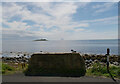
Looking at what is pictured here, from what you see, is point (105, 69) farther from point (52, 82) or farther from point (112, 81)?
point (52, 82)

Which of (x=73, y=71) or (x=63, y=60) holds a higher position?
(x=63, y=60)

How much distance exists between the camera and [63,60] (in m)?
9.65

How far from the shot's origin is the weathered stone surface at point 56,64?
9391 millimetres

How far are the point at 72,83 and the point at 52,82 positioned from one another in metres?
1.04

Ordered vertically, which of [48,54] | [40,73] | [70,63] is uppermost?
[48,54]

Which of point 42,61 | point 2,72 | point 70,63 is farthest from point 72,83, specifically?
point 2,72

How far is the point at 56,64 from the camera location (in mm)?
9602

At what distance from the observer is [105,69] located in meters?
9.51

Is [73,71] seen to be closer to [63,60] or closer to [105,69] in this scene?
[63,60]

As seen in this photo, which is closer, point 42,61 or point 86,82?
point 86,82

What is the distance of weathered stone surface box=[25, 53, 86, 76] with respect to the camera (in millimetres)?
9391

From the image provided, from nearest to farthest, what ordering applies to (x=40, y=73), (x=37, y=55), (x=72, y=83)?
(x=72, y=83)
(x=40, y=73)
(x=37, y=55)

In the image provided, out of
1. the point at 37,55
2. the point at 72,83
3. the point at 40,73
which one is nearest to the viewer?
the point at 72,83

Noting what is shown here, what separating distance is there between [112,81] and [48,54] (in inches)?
184
